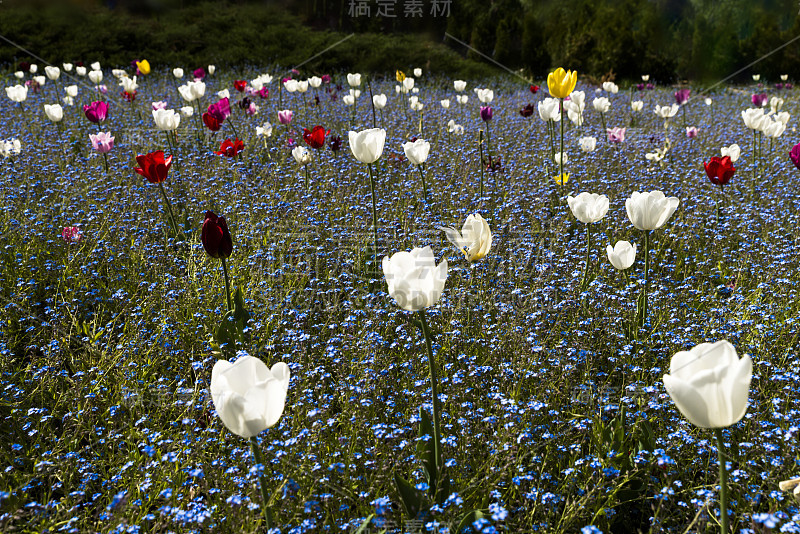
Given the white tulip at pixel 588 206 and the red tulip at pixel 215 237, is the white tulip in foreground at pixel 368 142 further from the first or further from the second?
the white tulip at pixel 588 206

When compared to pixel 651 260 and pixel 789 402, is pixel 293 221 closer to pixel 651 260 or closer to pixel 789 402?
pixel 651 260

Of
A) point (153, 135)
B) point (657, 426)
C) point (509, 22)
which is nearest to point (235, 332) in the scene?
point (657, 426)

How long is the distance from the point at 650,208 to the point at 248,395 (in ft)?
6.80

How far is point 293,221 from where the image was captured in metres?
3.99

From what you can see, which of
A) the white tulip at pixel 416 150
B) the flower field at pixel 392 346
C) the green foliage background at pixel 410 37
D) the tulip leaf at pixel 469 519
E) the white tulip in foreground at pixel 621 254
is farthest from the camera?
the green foliage background at pixel 410 37

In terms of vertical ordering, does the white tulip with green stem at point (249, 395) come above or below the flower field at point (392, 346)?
above

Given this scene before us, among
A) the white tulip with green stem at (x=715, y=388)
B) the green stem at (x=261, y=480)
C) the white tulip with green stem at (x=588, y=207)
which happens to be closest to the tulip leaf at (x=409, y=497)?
the green stem at (x=261, y=480)

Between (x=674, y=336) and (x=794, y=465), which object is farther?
(x=674, y=336)

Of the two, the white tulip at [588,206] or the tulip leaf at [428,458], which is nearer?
the tulip leaf at [428,458]

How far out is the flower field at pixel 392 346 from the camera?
5.66 ft

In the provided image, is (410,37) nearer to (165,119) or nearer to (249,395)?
(165,119)

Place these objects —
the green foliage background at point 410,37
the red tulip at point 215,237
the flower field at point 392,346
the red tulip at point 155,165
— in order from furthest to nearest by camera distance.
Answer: the green foliage background at point 410,37 → the red tulip at point 155,165 → the red tulip at point 215,237 → the flower field at point 392,346

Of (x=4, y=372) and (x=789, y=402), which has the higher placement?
(x=789, y=402)

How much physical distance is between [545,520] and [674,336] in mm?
1201
